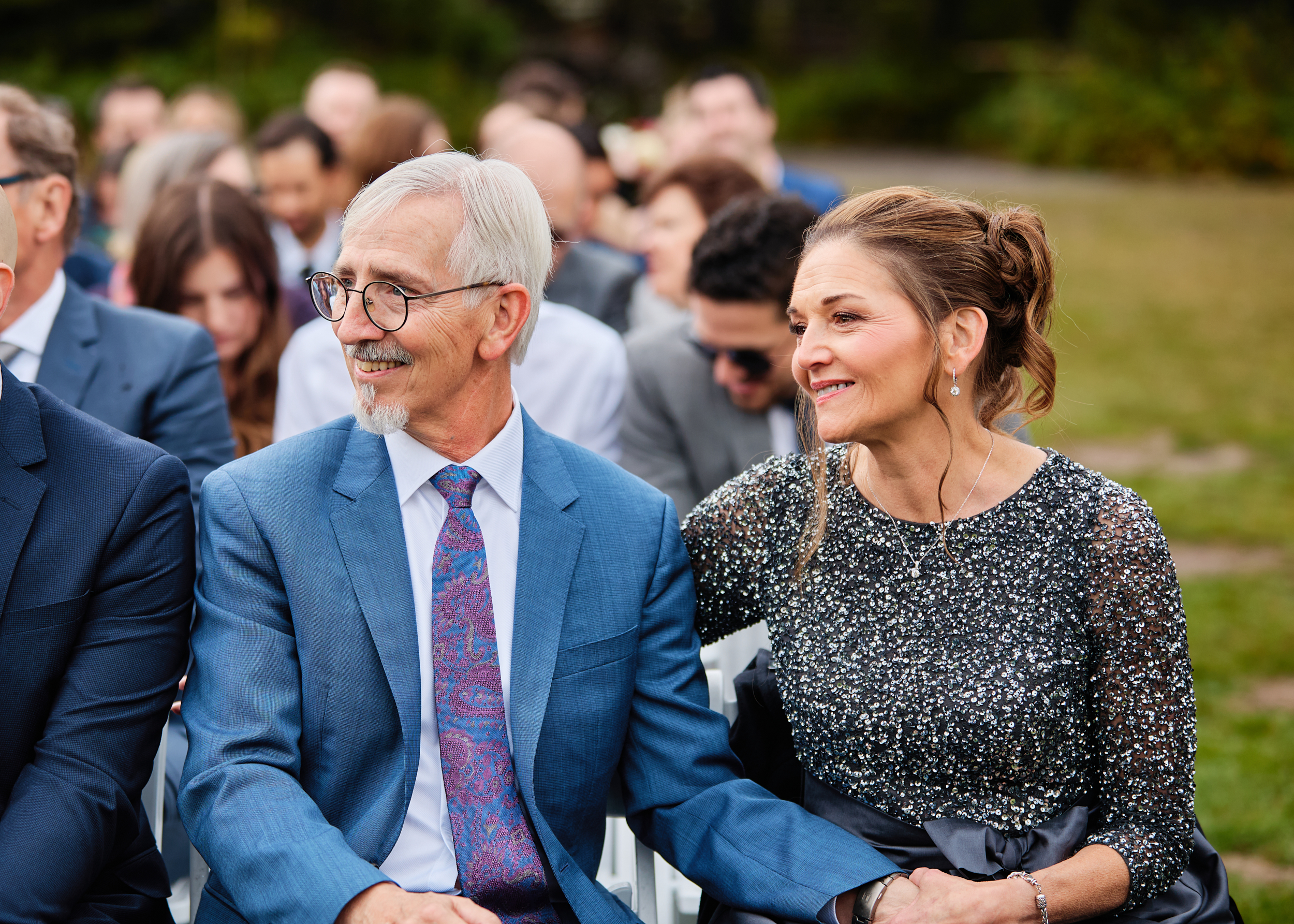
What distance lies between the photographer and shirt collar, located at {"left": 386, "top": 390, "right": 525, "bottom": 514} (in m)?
2.39

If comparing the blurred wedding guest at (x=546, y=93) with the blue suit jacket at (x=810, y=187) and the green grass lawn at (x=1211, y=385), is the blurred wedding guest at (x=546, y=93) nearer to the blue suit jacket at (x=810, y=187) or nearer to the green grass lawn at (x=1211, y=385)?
the blue suit jacket at (x=810, y=187)

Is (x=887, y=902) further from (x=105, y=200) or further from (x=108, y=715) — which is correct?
(x=105, y=200)

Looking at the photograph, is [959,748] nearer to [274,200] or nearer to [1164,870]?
[1164,870]

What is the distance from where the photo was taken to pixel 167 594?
2.31 meters

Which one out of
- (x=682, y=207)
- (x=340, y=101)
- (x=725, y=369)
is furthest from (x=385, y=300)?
(x=340, y=101)

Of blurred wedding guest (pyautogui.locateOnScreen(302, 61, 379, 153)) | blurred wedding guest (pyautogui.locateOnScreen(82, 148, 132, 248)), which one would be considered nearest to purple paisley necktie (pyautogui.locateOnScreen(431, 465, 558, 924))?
blurred wedding guest (pyautogui.locateOnScreen(82, 148, 132, 248))

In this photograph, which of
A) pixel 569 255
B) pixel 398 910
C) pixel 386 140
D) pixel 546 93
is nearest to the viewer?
pixel 398 910

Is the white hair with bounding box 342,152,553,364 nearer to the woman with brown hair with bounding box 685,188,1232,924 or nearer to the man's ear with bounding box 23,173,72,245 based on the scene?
the woman with brown hair with bounding box 685,188,1232,924

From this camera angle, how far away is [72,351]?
3.17m

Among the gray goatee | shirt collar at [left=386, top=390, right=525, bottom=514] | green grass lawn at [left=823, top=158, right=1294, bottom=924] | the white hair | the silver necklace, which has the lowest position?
green grass lawn at [left=823, top=158, right=1294, bottom=924]

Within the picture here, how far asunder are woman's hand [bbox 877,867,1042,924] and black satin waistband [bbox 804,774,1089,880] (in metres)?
0.05

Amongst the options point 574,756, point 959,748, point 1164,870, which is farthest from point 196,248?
point 1164,870

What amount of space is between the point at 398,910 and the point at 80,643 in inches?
28.2

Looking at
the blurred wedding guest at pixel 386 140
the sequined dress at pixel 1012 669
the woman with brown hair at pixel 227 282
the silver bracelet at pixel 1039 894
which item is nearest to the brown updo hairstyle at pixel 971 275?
the sequined dress at pixel 1012 669
